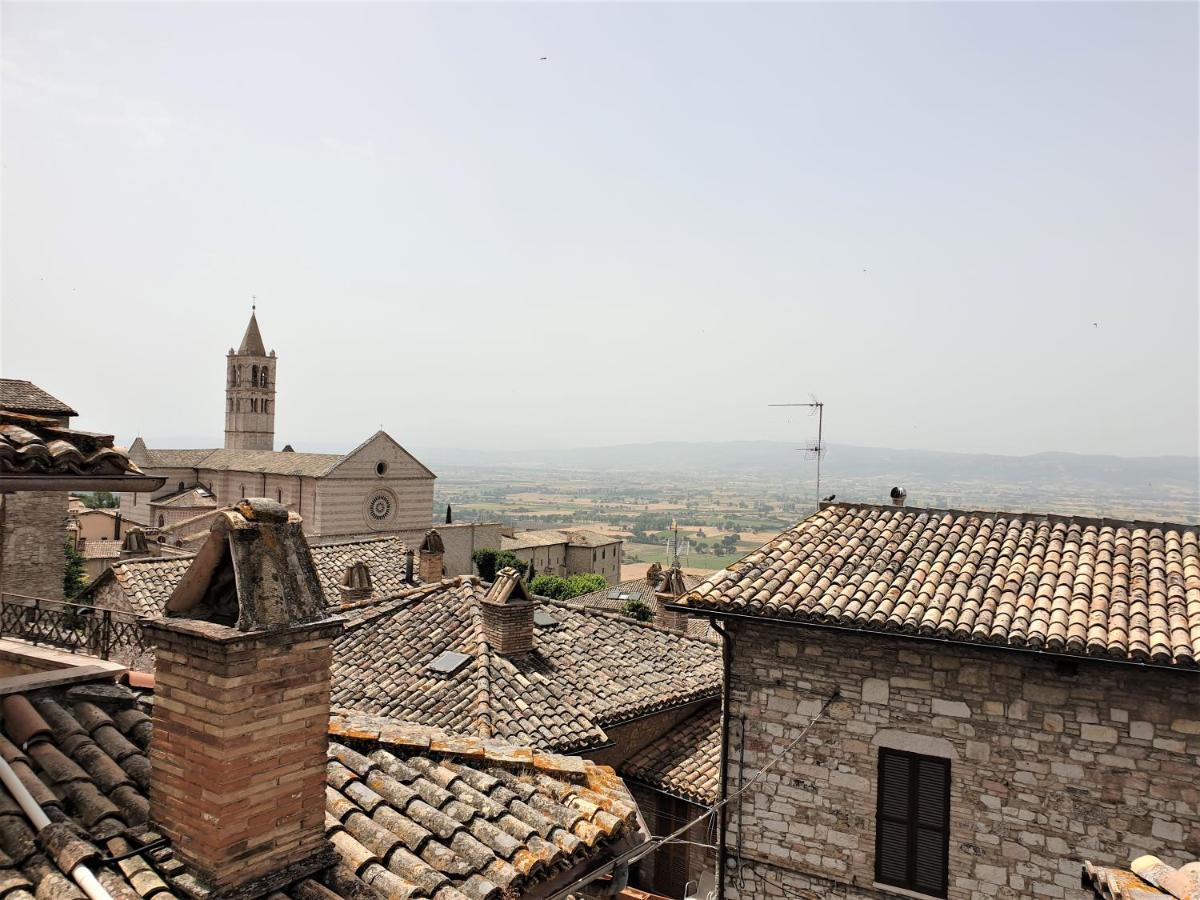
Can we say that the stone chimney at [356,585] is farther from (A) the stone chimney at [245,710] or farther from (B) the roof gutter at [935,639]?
(A) the stone chimney at [245,710]

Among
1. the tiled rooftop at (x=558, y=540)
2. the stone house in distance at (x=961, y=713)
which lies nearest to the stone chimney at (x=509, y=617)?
the stone house in distance at (x=961, y=713)

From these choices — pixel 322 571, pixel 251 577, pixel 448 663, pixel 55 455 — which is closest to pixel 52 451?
pixel 55 455

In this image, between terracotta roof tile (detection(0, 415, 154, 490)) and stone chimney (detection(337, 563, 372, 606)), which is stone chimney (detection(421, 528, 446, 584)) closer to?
stone chimney (detection(337, 563, 372, 606))

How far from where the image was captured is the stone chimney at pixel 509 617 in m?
12.8

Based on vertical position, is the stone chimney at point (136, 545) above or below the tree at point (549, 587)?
above

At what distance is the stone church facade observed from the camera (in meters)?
45.2

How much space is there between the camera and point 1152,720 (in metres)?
7.74

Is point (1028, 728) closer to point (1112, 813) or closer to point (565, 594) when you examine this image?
point (1112, 813)

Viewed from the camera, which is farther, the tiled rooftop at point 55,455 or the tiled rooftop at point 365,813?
the tiled rooftop at point 55,455

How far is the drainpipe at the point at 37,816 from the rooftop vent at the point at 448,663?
342 inches

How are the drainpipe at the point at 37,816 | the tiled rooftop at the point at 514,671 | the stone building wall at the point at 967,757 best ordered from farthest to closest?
the tiled rooftop at the point at 514,671 < the stone building wall at the point at 967,757 < the drainpipe at the point at 37,816

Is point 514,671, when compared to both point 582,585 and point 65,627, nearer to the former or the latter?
point 65,627

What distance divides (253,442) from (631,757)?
59.5 metres

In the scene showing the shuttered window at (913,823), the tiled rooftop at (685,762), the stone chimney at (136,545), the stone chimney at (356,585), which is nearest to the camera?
the shuttered window at (913,823)
